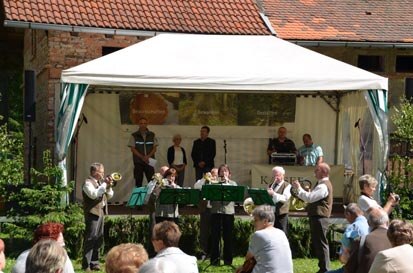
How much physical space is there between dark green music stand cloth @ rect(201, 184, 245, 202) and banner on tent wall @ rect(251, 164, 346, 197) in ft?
14.2

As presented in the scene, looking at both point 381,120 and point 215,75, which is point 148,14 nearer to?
point 215,75

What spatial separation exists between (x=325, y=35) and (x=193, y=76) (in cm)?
673

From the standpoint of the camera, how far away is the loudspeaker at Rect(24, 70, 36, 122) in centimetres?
1460

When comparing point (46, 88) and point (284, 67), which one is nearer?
point (284, 67)

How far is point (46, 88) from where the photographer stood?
17500 mm

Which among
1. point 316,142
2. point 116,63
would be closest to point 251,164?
point 316,142

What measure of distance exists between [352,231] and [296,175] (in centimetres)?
796

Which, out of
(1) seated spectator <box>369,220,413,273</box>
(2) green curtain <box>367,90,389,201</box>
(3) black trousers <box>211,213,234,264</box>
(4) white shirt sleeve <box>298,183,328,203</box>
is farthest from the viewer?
(2) green curtain <box>367,90,389,201</box>

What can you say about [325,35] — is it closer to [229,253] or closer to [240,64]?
[240,64]

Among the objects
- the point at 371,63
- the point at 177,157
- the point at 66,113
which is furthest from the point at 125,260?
the point at 371,63

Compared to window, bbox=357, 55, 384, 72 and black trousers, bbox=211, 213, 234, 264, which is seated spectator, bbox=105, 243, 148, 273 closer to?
black trousers, bbox=211, 213, 234, 264

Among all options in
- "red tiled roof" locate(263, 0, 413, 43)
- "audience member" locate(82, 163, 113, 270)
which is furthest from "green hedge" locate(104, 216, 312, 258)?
"red tiled roof" locate(263, 0, 413, 43)

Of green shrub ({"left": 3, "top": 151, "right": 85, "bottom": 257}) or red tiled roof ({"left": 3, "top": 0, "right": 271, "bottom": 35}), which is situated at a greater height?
red tiled roof ({"left": 3, "top": 0, "right": 271, "bottom": 35})

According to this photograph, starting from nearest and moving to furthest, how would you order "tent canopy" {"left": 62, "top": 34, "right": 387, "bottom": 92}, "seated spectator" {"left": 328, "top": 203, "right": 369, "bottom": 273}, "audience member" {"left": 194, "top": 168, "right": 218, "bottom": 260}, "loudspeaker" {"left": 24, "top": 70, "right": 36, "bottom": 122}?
"seated spectator" {"left": 328, "top": 203, "right": 369, "bottom": 273}
"audience member" {"left": 194, "top": 168, "right": 218, "bottom": 260}
"tent canopy" {"left": 62, "top": 34, "right": 387, "bottom": 92}
"loudspeaker" {"left": 24, "top": 70, "right": 36, "bottom": 122}
